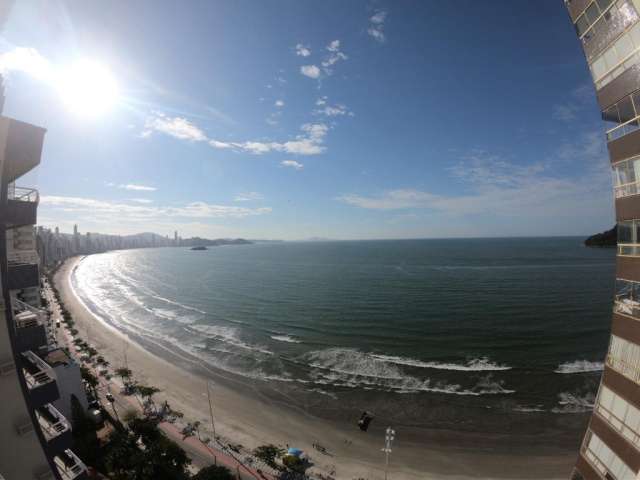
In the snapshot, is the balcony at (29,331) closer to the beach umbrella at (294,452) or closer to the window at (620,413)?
the window at (620,413)

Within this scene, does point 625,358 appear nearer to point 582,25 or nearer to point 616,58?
point 616,58

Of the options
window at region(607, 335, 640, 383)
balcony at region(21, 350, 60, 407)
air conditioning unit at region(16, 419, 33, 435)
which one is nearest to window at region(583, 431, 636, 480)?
window at region(607, 335, 640, 383)

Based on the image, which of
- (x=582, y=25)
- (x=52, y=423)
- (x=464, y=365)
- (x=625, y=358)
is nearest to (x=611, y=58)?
(x=582, y=25)

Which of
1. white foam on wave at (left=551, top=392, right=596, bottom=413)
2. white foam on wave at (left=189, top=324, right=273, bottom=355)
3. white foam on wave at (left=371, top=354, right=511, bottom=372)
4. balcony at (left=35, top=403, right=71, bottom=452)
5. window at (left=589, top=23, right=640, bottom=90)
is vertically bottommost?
white foam on wave at (left=189, top=324, right=273, bottom=355)

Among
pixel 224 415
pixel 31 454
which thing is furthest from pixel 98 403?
pixel 31 454

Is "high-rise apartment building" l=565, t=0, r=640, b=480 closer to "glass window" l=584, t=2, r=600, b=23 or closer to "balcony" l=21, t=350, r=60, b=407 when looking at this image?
"glass window" l=584, t=2, r=600, b=23
